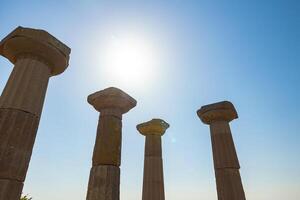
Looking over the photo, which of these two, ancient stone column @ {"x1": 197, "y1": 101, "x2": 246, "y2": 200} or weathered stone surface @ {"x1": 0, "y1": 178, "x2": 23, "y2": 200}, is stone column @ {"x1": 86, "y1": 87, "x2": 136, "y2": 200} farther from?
ancient stone column @ {"x1": 197, "y1": 101, "x2": 246, "y2": 200}

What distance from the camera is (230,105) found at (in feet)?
38.0

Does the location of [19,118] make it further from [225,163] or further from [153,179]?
[153,179]

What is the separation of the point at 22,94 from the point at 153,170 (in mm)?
9335

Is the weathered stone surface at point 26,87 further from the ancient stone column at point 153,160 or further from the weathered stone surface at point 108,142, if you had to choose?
the ancient stone column at point 153,160

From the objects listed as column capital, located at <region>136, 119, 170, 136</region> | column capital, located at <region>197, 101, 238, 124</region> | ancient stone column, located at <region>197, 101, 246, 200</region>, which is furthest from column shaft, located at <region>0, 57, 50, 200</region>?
column capital, located at <region>136, 119, 170, 136</region>

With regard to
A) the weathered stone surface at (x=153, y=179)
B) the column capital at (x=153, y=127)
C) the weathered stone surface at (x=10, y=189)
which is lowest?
the weathered stone surface at (x=10, y=189)

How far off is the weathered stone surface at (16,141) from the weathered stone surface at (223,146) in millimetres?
8163

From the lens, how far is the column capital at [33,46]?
23.6 feet

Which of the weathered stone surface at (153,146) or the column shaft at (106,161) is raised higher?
the weathered stone surface at (153,146)

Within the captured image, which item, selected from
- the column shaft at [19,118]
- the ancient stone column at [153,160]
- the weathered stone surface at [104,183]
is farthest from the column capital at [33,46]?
the ancient stone column at [153,160]

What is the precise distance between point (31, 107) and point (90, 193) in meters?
3.73

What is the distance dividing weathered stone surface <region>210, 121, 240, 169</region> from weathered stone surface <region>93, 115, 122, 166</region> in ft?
16.1

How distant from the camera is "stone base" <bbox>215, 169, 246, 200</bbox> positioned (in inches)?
389

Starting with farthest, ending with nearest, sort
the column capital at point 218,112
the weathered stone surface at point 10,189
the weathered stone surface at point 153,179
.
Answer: the weathered stone surface at point 153,179 < the column capital at point 218,112 < the weathered stone surface at point 10,189
